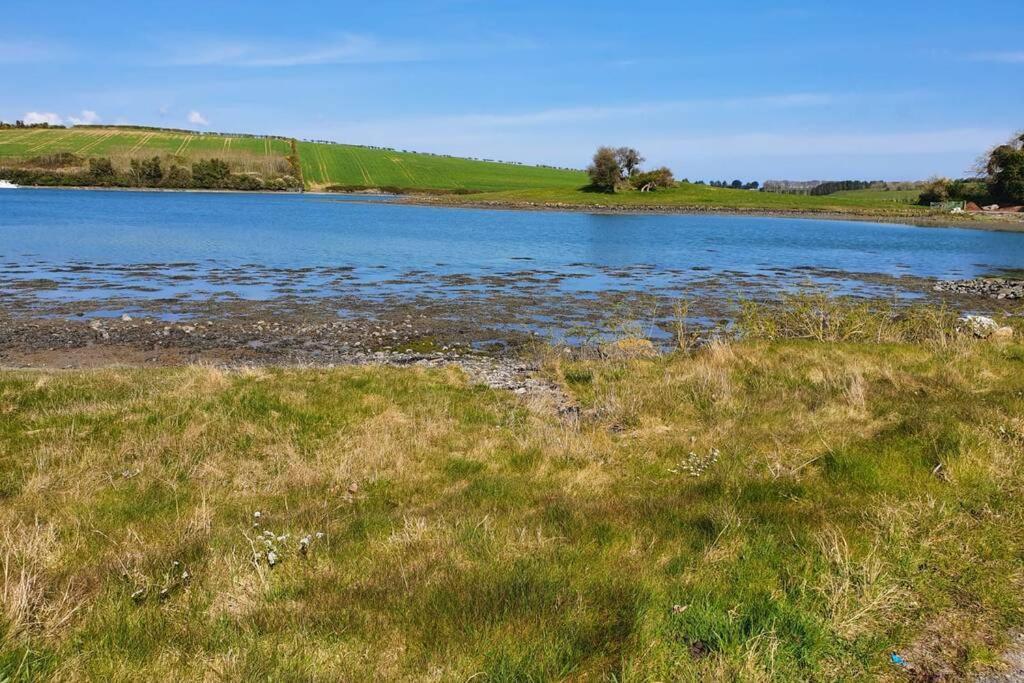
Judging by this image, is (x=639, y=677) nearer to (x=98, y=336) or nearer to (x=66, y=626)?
(x=66, y=626)

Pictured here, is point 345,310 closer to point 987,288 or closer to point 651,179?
point 987,288

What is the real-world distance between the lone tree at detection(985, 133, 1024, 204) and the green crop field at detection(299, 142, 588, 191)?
233ft

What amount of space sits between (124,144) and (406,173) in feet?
215

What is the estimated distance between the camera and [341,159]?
7047 inches

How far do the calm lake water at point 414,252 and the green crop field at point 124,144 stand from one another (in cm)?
7795

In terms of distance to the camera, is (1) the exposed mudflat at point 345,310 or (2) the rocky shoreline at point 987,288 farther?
(2) the rocky shoreline at point 987,288

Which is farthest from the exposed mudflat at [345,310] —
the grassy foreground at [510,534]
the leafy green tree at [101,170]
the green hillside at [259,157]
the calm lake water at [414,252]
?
the leafy green tree at [101,170]

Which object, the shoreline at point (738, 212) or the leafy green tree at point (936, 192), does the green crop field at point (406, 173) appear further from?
the leafy green tree at point (936, 192)

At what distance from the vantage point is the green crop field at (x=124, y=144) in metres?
146

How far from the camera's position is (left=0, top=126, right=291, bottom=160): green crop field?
146 meters

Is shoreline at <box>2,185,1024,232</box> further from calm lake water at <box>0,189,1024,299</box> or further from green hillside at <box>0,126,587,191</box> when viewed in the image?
green hillside at <box>0,126,587,191</box>

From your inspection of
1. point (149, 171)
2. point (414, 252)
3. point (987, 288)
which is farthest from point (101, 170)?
point (987, 288)

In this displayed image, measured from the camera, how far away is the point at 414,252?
4662 centimetres

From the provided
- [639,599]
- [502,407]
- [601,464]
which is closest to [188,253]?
[502,407]
